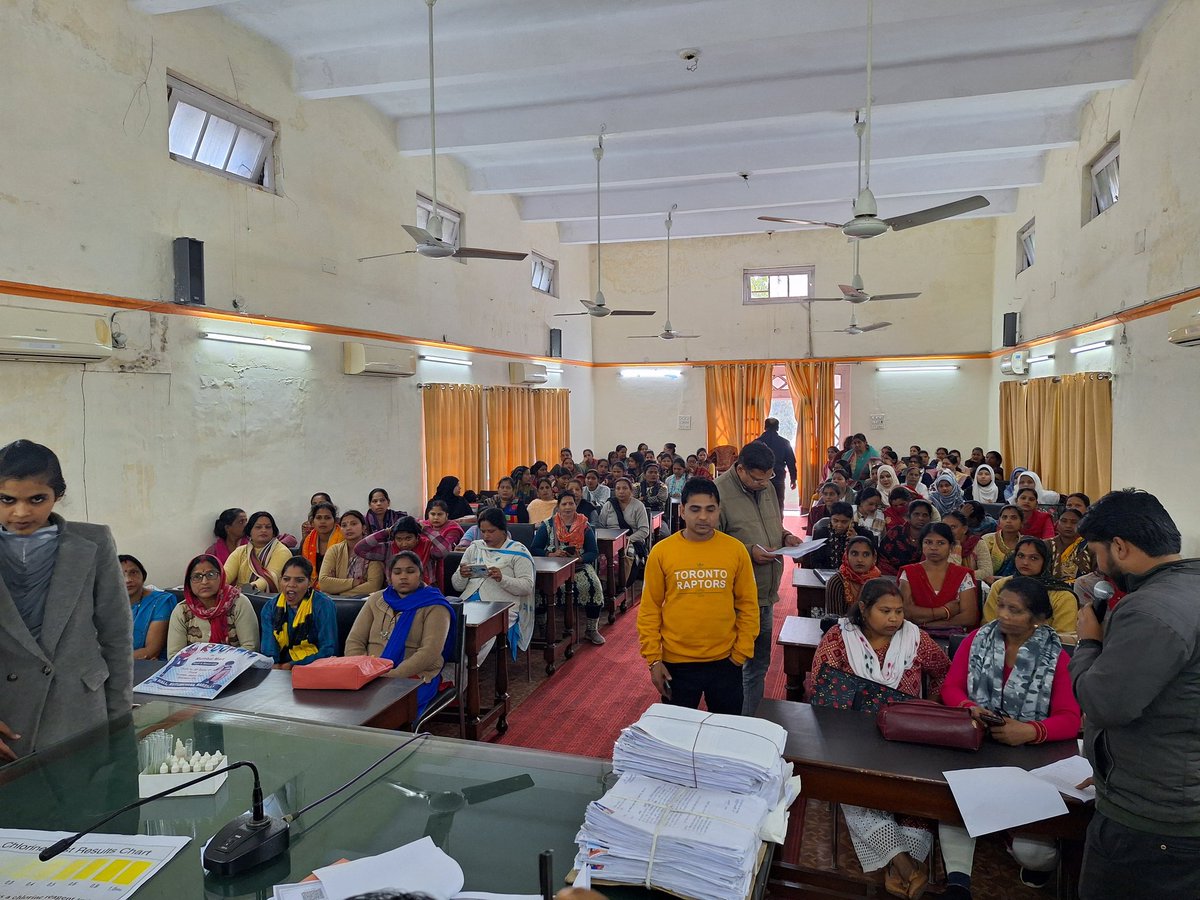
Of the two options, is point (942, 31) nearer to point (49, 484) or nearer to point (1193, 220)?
point (1193, 220)

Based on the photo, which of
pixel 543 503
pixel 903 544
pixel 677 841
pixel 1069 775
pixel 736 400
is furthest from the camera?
pixel 736 400

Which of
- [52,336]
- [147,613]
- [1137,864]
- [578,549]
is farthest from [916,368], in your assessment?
[52,336]

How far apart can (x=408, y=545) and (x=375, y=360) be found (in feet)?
9.55

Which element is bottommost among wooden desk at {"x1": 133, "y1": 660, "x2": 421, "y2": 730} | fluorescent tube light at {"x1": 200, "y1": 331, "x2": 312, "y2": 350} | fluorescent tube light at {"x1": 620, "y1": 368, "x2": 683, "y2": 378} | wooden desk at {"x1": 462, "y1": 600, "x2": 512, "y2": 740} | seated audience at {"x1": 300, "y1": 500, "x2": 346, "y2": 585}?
wooden desk at {"x1": 462, "y1": 600, "x2": 512, "y2": 740}

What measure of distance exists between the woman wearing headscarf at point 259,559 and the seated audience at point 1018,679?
4239 millimetres

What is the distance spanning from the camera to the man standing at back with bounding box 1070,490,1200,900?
1.69 meters

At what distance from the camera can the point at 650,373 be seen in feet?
46.6

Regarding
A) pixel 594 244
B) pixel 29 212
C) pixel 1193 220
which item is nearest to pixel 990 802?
pixel 1193 220

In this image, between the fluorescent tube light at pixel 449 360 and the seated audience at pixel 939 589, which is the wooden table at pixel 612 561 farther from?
the seated audience at pixel 939 589

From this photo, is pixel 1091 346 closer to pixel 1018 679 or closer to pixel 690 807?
pixel 1018 679

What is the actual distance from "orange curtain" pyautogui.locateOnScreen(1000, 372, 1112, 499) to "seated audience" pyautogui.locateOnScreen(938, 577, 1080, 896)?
4520 millimetres

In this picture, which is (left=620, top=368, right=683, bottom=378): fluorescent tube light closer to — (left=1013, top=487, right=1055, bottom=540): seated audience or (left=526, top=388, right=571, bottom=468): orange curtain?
(left=526, top=388, right=571, bottom=468): orange curtain

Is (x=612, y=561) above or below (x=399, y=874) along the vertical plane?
below

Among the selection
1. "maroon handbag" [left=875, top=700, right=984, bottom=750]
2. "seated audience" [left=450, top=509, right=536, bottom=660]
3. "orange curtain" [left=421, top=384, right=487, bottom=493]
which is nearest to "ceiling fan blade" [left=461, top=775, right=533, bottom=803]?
"maroon handbag" [left=875, top=700, right=984, bottom=750]
